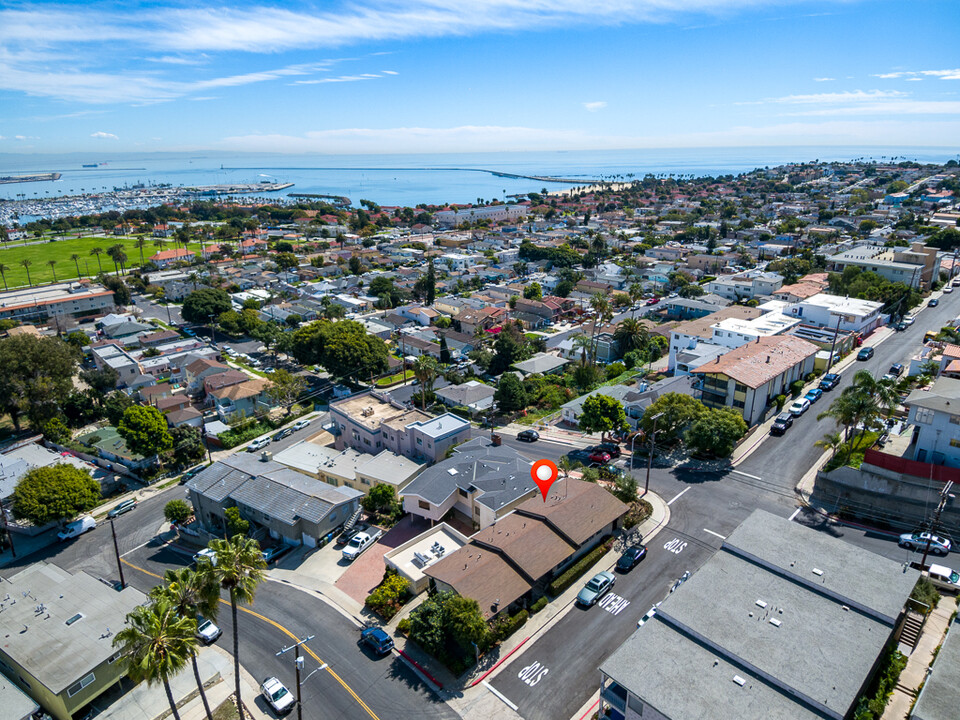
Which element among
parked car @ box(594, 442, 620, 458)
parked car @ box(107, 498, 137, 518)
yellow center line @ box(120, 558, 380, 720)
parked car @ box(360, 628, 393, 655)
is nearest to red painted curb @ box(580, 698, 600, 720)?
yellow center line @ box(120, 558, 380, 720)

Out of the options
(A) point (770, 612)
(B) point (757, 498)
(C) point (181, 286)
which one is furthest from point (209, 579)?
(C) point (181, 286)

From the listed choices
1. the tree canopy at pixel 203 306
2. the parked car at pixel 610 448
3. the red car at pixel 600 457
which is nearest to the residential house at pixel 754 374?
the parked car at pixel 610 448

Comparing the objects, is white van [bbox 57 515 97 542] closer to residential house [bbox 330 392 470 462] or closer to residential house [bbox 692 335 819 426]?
residential house [bbox 330 392 470 462]

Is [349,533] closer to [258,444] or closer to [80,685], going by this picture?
[80,685]

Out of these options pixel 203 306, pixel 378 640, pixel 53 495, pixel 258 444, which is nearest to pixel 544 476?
pixel 378 640

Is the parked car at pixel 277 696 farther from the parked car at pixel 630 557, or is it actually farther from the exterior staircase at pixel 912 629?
the exterior staircase at pixel 912 629

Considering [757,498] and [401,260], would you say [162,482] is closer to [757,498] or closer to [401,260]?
[757,498]
